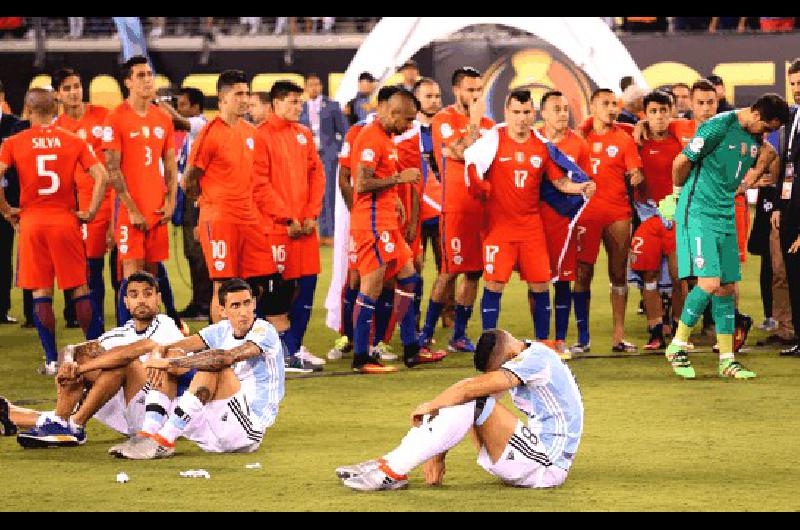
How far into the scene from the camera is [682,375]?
947cm

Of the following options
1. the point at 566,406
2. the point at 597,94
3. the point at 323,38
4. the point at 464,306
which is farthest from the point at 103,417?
the point at 323,38

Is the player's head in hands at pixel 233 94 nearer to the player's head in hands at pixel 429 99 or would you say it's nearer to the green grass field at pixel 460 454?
the player's head in hands at pixel 429 99

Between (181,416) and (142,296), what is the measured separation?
76 centimetres

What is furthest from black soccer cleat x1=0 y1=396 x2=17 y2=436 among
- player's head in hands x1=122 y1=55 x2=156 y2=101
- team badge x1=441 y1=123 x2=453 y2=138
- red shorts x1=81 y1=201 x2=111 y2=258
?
team badge x1=441 y1=123 x2=453 y2=138

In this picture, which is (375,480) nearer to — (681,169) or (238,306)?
(238,306)

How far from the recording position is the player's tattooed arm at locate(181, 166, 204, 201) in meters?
9.70

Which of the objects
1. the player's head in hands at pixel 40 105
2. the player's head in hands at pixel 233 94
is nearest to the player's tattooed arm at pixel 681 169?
the player's head in hands at pixel 233 94

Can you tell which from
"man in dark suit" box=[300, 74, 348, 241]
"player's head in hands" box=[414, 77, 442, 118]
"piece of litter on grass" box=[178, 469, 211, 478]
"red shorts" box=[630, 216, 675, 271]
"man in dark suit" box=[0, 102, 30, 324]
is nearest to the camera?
"piece of litter on grass" box=[178, 469, 211, 478]

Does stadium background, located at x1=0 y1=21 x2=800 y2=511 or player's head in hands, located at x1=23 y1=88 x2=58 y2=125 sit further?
player's head in hands, located at x1=23 y1=88 x2=58 y2=125

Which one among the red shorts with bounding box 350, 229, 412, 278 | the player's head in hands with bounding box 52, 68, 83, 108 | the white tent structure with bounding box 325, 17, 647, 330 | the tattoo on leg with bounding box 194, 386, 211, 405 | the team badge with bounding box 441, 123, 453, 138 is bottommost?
the tattoo on leg with bounding box 194, 386, 211, 405

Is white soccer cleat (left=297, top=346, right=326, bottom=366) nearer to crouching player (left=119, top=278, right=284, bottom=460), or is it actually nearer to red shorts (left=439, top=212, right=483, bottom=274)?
red shorts (left=439, top=212, right=483, bottom=274)

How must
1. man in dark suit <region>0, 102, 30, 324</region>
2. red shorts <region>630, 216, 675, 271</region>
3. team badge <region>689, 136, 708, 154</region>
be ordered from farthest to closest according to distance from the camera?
man in dark suit <region>0, 102, 30, 324</region> → red shorts <region>630, 216, 675, 271</region> → team badge <region>689, 136, 708, 154</region>

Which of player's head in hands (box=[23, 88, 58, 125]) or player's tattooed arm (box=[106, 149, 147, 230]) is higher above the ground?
player's head in hands (box=[23, 88, 58, 125])

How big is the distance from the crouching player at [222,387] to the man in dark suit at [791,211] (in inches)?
179
